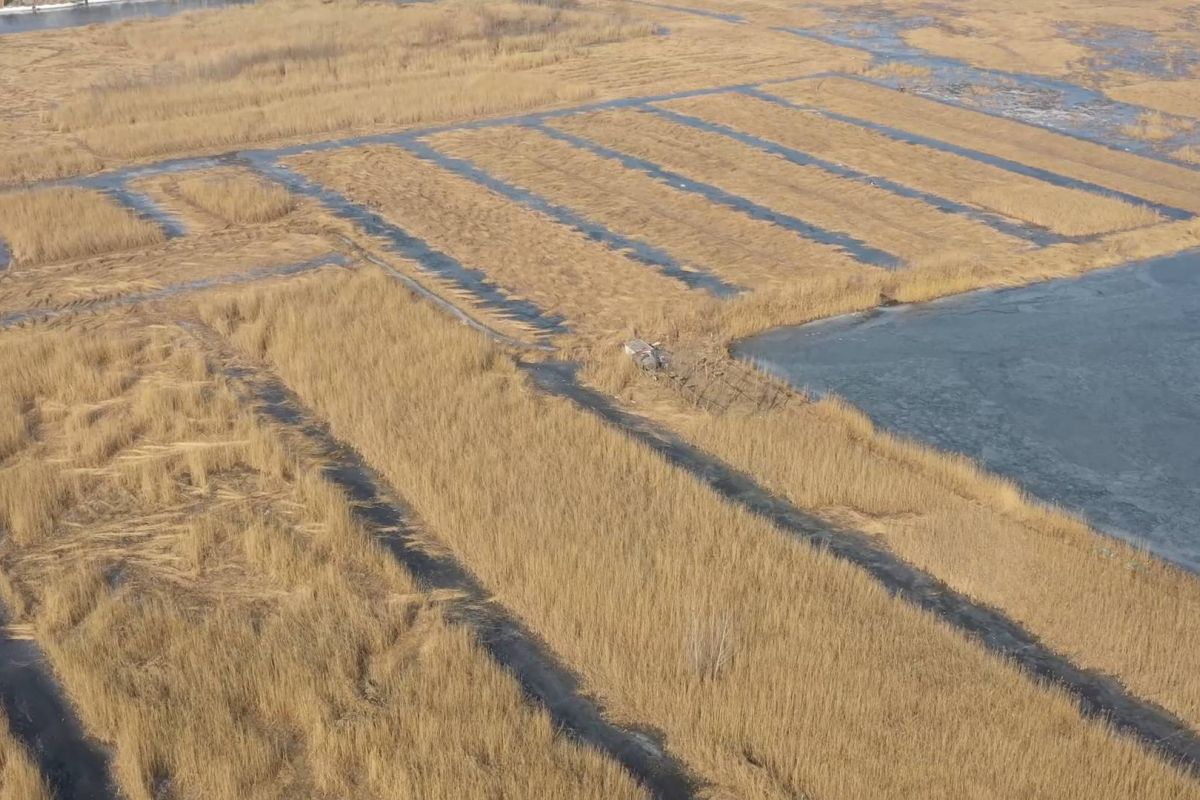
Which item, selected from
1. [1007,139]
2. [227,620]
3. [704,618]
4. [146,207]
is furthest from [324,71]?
[704,618]

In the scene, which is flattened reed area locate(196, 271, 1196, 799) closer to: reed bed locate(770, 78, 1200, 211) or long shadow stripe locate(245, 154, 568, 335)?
long shadow stripe locate(245, 154, 568, 335)

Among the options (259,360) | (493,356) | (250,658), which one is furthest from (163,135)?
(250,658)

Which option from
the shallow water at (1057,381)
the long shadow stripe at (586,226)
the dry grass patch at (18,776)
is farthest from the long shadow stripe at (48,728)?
the long shadow stripe at (586,226)

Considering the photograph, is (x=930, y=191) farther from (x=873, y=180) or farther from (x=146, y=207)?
(x=146, y=207)

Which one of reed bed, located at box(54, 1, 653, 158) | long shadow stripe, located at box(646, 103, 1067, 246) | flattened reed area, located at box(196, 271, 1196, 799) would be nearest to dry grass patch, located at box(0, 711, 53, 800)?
flattened reed area, located at box(196, 271, 1196, 799)

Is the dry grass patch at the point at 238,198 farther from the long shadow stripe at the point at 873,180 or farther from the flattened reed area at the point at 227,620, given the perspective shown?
the long shadow stripe at the point at 873,180

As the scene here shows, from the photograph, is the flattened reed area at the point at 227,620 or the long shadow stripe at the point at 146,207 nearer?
the flattened reed area at the point at 227,620

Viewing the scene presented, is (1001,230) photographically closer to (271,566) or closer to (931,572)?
(931,572)
